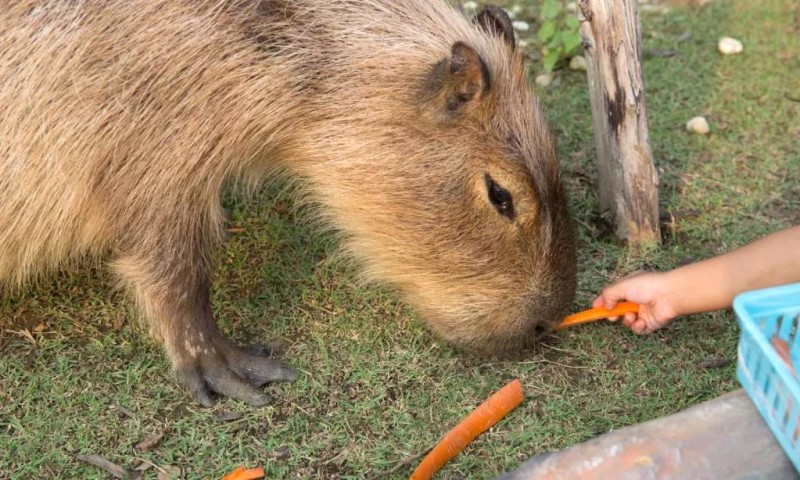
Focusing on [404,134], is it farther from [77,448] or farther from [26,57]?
[77,448]

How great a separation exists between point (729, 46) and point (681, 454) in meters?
3.97

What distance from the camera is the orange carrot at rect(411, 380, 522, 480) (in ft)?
10.1

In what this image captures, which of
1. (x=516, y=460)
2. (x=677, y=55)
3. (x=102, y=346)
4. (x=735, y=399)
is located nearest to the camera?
(x=735, y=399)

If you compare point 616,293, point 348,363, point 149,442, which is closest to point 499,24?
point 616,293

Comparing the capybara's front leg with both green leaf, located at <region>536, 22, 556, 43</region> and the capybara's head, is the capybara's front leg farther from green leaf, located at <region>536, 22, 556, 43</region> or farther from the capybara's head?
green leaf, located at <region>536, 22, 556, 43</region>

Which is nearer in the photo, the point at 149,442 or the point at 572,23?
the point at 149,442

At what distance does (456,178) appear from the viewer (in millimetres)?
3295

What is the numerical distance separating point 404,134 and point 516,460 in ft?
4.07

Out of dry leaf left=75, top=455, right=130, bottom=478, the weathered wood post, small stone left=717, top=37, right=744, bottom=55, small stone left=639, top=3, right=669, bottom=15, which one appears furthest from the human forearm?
small stone left=639, top=3, right=669, bottom=15

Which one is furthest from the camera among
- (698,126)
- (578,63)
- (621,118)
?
(578,63)

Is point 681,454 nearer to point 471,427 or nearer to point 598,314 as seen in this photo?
point 471,427

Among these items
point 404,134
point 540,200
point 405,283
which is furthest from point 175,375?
point 540,200

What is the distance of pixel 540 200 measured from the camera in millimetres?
3242

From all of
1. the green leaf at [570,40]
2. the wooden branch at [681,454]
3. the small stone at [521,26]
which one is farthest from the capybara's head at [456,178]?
the small stone at [521,26]
